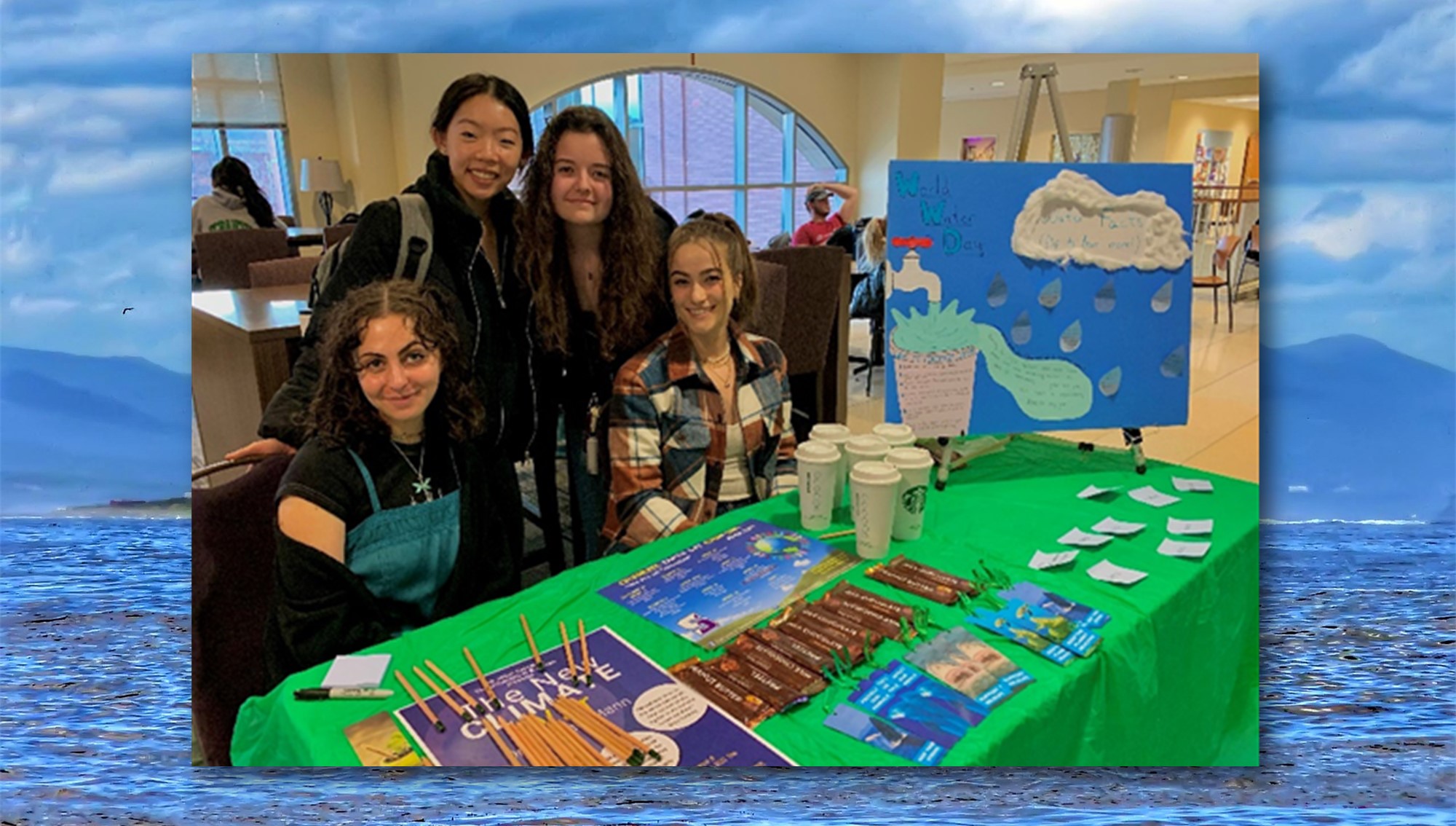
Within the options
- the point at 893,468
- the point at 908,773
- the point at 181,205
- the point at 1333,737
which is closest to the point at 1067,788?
the point at 908,773

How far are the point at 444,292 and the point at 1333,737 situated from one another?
6.74ft

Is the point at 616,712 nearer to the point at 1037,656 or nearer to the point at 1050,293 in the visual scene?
the point at 1037,656

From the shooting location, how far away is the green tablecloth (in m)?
1.47

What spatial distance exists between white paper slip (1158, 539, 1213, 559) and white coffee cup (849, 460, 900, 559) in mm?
530

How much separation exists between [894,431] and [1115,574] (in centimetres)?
47

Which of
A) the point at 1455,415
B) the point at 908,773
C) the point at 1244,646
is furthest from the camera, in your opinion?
the point at 1455,415

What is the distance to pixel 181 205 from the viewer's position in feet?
7.12

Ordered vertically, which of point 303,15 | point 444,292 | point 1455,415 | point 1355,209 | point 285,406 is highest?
point 303,15

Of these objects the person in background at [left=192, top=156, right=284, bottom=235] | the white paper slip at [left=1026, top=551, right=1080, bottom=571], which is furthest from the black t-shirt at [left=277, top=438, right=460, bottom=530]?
the white paper slip at [left=1026, top=551, right=1080, bottom=571]

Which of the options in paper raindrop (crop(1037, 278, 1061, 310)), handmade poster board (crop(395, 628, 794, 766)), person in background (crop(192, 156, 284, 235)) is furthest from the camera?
paper raindrop (crop(1037, 278, 1061, 310))

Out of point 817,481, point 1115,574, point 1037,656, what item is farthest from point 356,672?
point 1115,574

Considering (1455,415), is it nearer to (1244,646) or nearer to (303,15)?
(1244,646)

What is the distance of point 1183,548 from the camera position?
187cm

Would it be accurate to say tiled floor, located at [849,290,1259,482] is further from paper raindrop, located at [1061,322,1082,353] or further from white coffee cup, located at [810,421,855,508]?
white coffee cup, located at [810,421,855,508]
